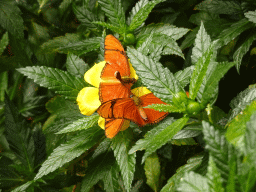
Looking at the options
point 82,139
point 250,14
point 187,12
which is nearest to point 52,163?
point 82,139

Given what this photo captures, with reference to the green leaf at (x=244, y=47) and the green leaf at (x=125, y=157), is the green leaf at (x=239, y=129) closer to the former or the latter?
the green leaf at (x=125, y=157)

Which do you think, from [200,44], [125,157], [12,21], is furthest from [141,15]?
[12,21]

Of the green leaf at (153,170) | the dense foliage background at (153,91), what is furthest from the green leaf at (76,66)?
the green leaf at (153,170)

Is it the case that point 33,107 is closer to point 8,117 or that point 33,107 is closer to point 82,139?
point 8,117

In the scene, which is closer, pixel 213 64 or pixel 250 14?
pixel 213 64

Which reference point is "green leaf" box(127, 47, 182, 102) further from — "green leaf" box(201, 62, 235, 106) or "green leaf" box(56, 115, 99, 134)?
"green leaf" box(56, 115, 99, 134)

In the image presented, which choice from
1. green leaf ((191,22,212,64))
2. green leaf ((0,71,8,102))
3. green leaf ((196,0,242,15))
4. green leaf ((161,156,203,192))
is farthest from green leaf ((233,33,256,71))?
green leaf ((0,71,8,102))
